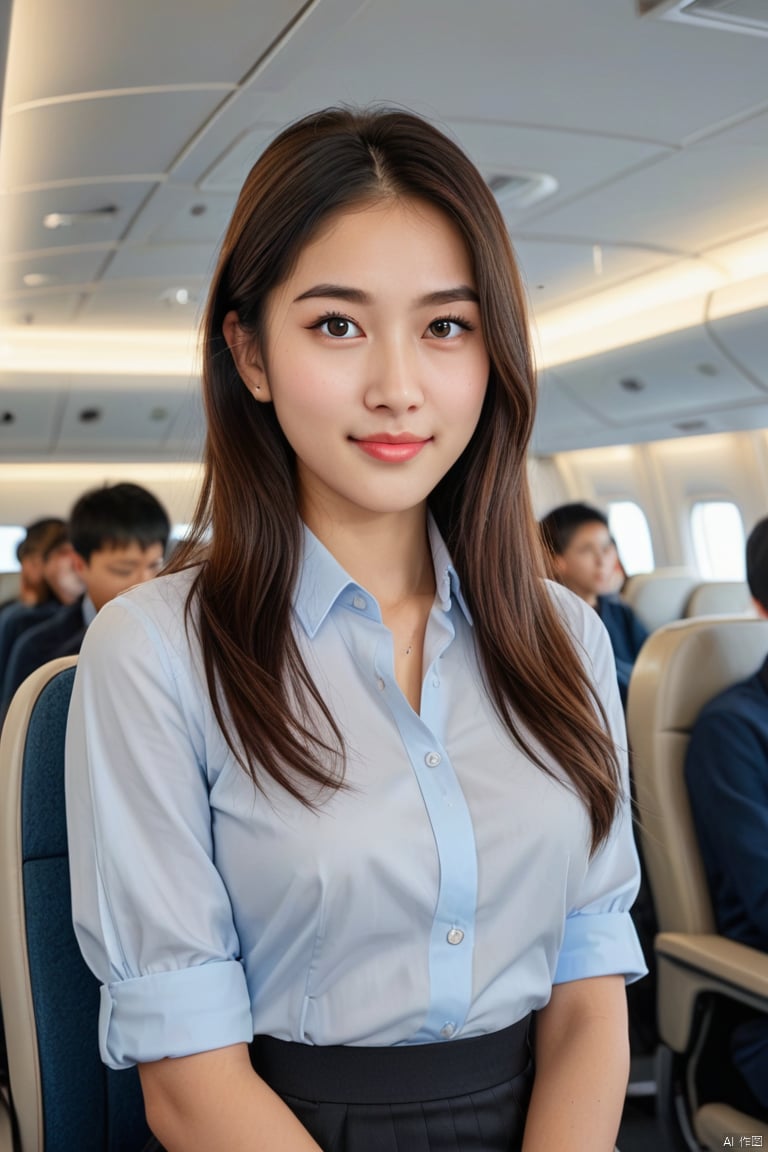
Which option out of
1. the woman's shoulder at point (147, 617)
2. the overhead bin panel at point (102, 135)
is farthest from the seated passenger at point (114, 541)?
the woman's shoulder at point (147, 617)

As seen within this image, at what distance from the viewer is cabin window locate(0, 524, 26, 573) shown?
13258 mm

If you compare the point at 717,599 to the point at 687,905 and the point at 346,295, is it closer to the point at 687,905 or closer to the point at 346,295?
the point at 687,905

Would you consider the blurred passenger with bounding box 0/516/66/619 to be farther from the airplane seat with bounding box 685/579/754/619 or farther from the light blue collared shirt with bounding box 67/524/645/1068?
the light blue collared shirt with bounding box 67/524/645/1068

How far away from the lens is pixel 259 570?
1.47 metres

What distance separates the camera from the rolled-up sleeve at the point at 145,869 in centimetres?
128

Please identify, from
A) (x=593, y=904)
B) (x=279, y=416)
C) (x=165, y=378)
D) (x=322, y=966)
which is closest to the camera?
(x=322, y=966)

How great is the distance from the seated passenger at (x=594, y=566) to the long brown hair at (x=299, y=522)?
4068mm

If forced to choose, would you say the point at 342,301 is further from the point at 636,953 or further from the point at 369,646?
the point at 636,953

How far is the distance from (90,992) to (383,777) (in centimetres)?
54

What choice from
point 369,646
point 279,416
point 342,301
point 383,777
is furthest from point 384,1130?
point 342,301

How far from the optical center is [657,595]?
7.41 metres

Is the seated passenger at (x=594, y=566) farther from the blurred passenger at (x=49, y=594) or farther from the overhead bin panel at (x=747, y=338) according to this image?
the blurred passenger at (x=49, y=594)

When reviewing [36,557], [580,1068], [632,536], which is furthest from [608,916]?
[632,536]

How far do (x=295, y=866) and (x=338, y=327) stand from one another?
0.61 meters
